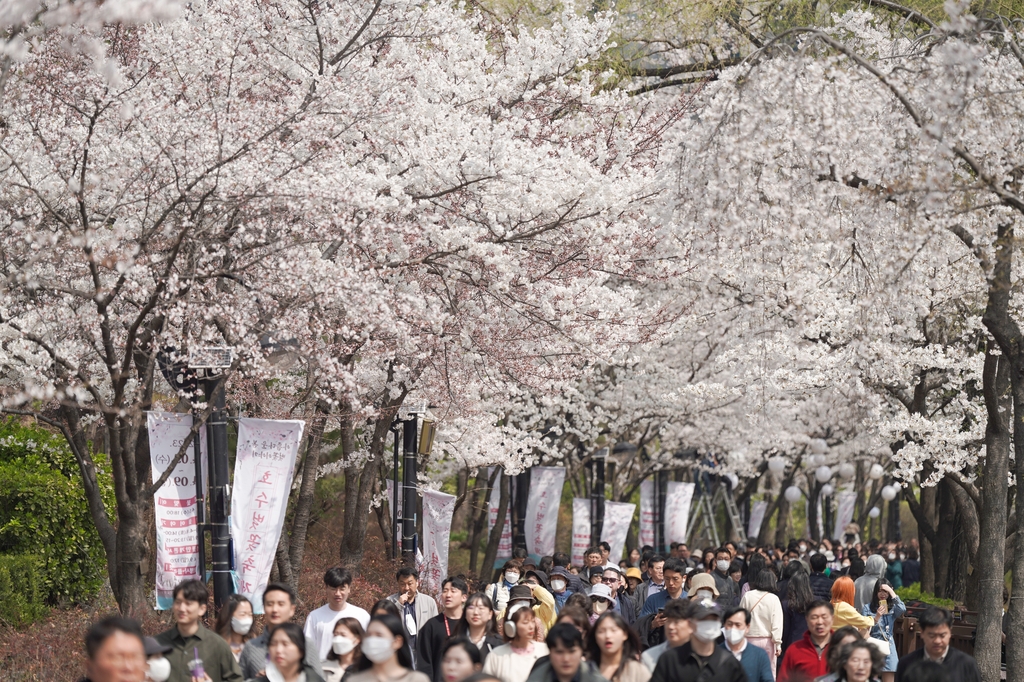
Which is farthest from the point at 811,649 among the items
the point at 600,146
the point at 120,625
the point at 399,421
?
the point at 399,421

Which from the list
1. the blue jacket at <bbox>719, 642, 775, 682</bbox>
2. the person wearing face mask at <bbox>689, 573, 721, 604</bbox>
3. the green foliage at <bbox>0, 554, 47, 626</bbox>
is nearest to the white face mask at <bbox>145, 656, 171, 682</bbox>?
the blue jacket at <bbox>719, 642, 775, 682</bbox>

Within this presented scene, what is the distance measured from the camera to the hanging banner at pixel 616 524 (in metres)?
25.8

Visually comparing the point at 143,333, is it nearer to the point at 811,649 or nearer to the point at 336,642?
the point at 336,642

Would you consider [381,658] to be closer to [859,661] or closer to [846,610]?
[859,661]

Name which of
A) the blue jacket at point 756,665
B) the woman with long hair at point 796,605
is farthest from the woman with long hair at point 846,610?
the blue jacket at point 756,665

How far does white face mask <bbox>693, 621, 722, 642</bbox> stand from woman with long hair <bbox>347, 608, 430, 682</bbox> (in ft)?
5.87

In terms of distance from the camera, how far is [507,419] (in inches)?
1036

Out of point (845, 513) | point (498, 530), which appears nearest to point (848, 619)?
point (498, 530)

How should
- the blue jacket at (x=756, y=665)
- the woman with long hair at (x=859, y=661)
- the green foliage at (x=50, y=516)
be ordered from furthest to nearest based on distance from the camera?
the green foliage at (x=50, y=516)
the blue jacket at (x=756, y=665)
the woman with long hair at (x=859, y=661)

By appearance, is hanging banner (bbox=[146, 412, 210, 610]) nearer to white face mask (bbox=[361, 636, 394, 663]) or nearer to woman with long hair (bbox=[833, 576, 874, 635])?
white face mask (bbox=[361, 636, 394, 663])

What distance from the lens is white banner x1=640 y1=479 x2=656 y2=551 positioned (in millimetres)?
30531

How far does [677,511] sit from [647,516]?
48.3 inches

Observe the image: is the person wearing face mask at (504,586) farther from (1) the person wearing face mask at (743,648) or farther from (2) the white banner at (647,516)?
(2) the white banner at (647,516)

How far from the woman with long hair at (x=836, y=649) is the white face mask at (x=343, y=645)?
300 cm
